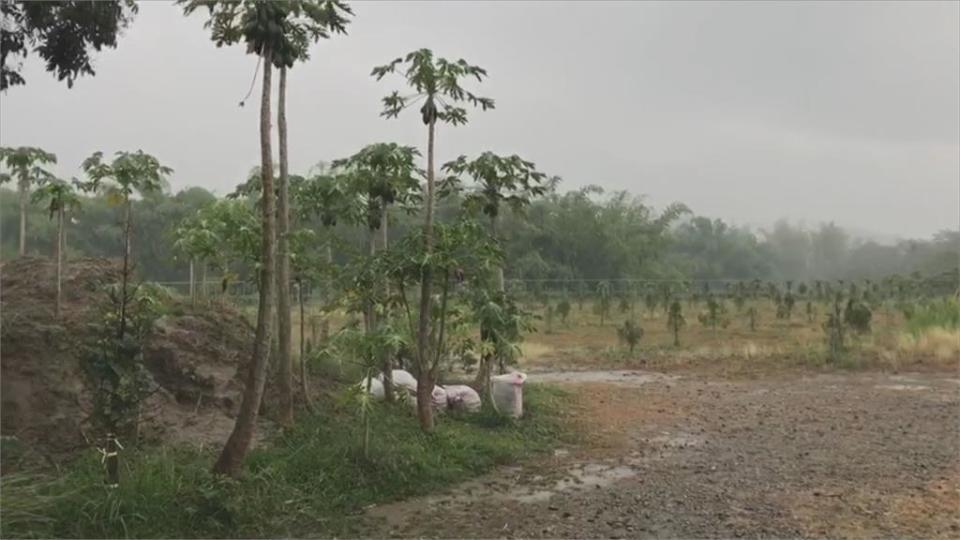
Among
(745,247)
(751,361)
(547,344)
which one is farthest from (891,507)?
(745,247)

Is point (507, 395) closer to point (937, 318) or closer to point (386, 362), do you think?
point (386, 362)

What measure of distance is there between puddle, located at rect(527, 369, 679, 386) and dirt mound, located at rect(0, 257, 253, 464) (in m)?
5.13

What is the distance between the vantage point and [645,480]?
582 centimetres

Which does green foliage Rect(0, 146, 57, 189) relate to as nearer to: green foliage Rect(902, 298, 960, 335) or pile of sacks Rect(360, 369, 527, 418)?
pile of sacks Rect(360, 369, 527, 418)

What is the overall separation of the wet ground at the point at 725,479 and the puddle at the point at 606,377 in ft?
6.36

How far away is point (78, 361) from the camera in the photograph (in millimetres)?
4809

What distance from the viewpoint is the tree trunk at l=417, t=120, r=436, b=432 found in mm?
6484

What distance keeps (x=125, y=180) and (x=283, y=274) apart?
4.29 feet

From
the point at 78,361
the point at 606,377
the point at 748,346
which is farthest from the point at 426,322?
the point at 748,346

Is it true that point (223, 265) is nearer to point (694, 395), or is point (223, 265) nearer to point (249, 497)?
point (249, 497)

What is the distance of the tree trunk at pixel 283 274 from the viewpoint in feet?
19.4


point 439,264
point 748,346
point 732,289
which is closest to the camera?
point 439,264

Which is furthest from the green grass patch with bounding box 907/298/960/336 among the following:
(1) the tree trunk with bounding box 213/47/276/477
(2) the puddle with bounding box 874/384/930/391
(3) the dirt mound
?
(1) the tree trunk with bounding box 213/47/276/477

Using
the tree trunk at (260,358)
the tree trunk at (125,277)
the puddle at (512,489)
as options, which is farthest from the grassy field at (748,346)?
the tree trunk at (125,277)
